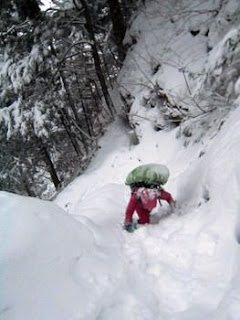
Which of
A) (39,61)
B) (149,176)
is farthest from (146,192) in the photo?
(39,61)

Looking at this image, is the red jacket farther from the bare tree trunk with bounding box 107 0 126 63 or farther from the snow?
the bare tree trunk with bounding box 107 0 126 63

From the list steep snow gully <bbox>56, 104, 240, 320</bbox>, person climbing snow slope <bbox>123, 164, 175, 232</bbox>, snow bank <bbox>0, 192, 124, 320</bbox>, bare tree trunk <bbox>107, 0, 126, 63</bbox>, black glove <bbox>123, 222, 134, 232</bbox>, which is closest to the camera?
snow bank <bbox>0, 192, 124, 320</bbox>

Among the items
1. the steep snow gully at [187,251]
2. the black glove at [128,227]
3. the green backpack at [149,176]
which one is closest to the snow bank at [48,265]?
the steep snow gully at [187,251]

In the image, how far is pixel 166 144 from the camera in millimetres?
7992

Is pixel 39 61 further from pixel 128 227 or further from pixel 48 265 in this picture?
pixel 48 265

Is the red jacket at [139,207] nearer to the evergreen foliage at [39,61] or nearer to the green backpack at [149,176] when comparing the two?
the green backpack at [149,176]

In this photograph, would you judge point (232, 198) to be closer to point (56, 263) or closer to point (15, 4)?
point (56, 263)

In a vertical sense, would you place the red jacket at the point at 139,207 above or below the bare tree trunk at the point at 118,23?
below

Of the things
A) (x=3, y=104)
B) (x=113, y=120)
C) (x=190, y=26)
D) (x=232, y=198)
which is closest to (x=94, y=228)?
(x=232, y=198)

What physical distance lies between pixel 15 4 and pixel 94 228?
34.0ft

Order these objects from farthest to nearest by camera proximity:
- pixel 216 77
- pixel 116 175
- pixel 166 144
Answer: pixel 116 175 → pixel 166 144 → pixel 216 77

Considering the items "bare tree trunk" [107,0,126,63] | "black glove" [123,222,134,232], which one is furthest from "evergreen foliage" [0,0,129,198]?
"black glove" [123,222,134,232]

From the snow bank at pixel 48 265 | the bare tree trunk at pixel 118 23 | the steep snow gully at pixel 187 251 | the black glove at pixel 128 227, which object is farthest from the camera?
the bare tree trunk at pixel 118 23

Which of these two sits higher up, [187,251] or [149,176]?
[149,176]
